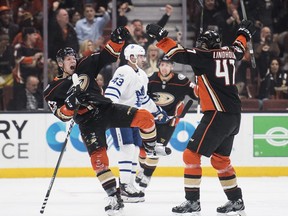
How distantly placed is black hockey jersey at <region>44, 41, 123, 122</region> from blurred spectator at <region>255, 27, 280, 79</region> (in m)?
3.62

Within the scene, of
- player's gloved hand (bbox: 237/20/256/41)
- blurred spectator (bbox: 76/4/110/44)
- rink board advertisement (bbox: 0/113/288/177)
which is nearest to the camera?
player's gloved hand (bbox: 237/20/256/41)

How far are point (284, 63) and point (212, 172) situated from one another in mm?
1624

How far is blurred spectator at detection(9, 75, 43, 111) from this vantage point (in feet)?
30.6

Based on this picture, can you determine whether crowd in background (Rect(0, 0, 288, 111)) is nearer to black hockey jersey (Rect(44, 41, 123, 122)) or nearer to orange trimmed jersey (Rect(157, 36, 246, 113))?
black hockey jersey (Rect(44, 41, 123, 122))

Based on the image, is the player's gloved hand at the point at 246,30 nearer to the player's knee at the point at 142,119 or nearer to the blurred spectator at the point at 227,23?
the player's knee at the point at 142,119

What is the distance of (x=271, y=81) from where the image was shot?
A: 31.9ft

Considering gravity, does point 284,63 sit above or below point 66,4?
below

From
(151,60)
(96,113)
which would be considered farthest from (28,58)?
(96,113)

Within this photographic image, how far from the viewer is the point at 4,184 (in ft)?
28.2

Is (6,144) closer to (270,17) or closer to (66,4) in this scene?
(66,4)

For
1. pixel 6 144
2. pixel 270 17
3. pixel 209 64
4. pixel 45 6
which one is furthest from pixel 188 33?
pixel 209 64

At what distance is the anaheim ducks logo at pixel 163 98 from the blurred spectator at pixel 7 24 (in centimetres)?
234

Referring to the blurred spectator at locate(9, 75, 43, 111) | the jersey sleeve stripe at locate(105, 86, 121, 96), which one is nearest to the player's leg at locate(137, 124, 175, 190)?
the jersey sleeve stripe at locate(105, 86, 121, 96)

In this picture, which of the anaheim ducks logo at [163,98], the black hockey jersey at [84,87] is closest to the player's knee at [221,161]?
the black hockey jersey at [84,87]
